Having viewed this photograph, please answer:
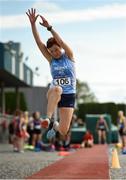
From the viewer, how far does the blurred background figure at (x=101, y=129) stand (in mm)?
27984

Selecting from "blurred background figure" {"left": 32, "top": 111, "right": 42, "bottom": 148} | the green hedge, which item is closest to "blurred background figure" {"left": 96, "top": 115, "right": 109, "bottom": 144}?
"blurred background figure" {"left": 32, "top": 111, "right": 42, "bottom": 148}

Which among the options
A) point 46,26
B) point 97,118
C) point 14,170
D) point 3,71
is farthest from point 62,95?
point 3,71

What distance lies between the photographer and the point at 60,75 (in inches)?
339

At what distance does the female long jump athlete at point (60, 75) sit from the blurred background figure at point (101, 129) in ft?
62.7

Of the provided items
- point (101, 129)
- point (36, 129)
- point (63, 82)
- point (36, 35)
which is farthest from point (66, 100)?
point (101, 129)

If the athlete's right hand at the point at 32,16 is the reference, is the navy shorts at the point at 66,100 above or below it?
below

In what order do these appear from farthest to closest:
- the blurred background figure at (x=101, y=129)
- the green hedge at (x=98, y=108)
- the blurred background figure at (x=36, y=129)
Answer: the green hedge at (x=98, y=108)
the blurred background figure at (x=101, y=129)
the blurred background figure at (x=36, y=129)

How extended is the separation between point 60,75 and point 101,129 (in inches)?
771

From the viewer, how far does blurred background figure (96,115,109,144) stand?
28.0 metres

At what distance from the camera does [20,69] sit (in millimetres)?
37844

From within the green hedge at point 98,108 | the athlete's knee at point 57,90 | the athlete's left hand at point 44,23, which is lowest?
the athlete's knee at point 57,90

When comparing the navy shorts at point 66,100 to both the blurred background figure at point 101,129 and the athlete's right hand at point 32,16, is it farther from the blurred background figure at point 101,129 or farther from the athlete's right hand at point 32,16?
the blurred background figure at point 101,129

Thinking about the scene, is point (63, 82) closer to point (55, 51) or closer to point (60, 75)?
point (60, 75)

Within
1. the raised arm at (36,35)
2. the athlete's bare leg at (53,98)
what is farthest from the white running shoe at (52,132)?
the raised arm at (36,35)
